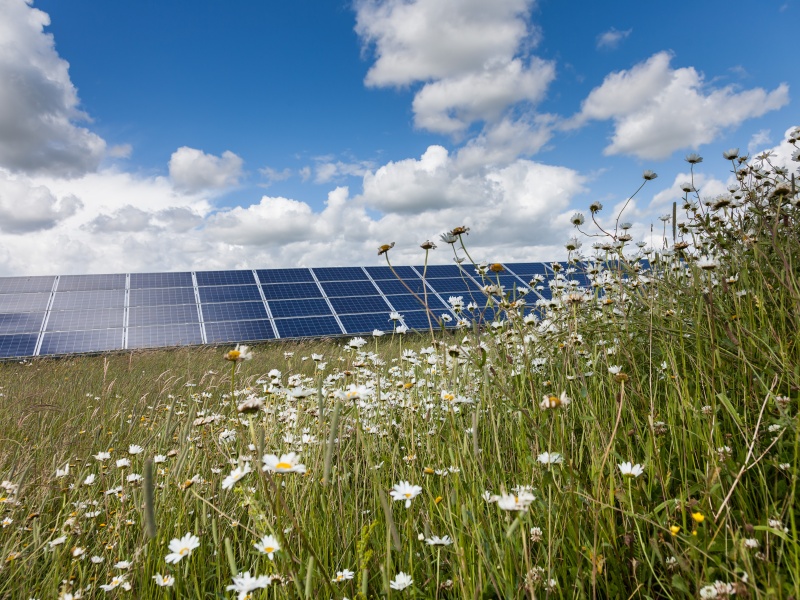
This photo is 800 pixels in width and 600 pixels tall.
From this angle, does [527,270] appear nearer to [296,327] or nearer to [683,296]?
[296,327]

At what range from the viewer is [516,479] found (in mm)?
2074

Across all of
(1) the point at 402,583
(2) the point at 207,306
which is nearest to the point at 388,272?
(2) the point at 207,306

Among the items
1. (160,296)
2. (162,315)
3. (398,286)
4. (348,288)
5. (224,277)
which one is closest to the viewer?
(162,315)

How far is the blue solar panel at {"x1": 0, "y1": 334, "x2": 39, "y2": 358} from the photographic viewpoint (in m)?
13.0

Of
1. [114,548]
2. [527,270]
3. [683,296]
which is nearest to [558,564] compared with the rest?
[114,548]

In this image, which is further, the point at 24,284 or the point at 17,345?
the point at 24,284

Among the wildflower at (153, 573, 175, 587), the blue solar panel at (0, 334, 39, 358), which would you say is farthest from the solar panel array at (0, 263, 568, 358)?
the wildflower at (153, 573, 175, 587)

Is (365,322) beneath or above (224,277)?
beneath

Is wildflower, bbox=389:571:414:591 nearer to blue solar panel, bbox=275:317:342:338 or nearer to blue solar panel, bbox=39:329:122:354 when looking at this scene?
blue solar panel, bbox=275:317:342:338

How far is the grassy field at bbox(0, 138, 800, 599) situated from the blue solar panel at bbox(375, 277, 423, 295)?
12.9m

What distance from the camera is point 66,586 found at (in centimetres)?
176

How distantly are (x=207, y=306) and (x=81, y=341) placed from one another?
11.5ft

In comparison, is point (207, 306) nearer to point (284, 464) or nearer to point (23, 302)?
point (23, 302)

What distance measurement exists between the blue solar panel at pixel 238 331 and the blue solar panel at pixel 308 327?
0.35m
